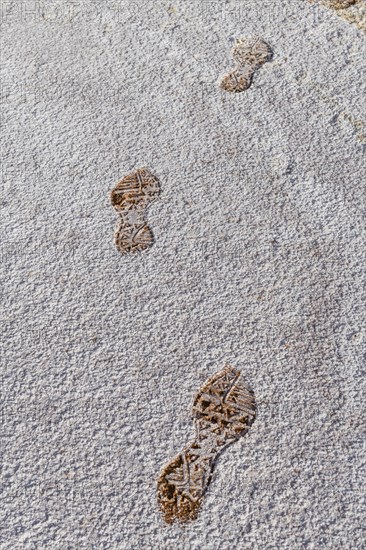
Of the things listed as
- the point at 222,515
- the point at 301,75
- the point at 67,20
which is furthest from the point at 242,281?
the point at 67,20

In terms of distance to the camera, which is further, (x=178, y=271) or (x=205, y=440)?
(x=178, y=271)

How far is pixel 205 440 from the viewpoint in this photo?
2.86 metres

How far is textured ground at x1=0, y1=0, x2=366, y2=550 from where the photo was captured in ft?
8.98

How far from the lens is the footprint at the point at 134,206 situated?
3.49m

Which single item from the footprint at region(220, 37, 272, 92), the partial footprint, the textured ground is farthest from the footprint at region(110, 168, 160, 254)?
the partial footprint

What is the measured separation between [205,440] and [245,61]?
7.33 feet

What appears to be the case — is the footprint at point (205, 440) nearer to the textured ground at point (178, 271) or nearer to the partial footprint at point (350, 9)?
the textured ground at point (178, 271)

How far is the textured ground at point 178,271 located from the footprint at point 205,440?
0.13ft

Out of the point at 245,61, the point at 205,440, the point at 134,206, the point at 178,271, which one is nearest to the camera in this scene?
the point at 205,440

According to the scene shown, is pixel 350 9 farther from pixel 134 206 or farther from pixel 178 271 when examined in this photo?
pixel 178 271

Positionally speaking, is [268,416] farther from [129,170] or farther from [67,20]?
[67,20]

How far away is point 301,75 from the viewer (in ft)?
13.4

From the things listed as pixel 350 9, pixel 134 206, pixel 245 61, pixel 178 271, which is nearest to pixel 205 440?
pixel 178 271

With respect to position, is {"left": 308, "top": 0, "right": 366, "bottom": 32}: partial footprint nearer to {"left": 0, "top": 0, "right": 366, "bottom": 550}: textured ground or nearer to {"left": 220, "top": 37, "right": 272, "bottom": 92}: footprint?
{"left": 0, "top": 0, "right": 366, "bottom": 550}: textured ground
